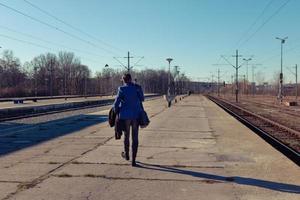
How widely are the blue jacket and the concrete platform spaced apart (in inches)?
40.7

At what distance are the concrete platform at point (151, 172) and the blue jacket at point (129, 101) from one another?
1034 millimetres

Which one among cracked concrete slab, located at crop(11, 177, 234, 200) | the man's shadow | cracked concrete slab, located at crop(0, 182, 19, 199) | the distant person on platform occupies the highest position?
the distant person on platform

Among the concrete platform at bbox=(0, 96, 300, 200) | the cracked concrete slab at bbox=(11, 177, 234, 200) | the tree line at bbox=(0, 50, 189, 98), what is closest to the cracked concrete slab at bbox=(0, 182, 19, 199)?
the concrete platform at bbox=(0, 96, 300, 200)

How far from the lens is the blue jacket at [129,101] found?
33.8 feet

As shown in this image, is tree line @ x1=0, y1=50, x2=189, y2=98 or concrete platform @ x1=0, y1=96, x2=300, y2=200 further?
tree line @ x1=0, y1=50, x2=189, y2=98

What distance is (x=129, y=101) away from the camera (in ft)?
33.8

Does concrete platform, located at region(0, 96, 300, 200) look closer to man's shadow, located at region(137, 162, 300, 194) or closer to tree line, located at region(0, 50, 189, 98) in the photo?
man's shadow, located at region(137, 162, 300, 194)

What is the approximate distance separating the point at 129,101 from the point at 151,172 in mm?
1540

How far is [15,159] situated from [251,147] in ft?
20.8

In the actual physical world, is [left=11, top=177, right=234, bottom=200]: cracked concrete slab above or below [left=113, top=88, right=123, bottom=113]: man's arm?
below

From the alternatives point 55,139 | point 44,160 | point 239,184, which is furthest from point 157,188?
point 55,139

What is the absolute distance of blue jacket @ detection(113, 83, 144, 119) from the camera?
33.8 ft

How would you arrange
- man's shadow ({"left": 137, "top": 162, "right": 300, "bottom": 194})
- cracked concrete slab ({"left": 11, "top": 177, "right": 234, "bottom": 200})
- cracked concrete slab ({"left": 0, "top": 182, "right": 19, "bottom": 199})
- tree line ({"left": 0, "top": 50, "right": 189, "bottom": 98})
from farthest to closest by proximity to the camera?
tree line ({"left": 0, "top": 50, "right": 189, "bottom": 98}) < man's shadow ({"left": 137, "top": 162, "right": 300, "bottom": 194}) < cracked concrete slab ({"left": 0, "top": 182, "right": 19, "bottom": 199}) < cracked concrete slab ({"left": 11, "top": 177, "right": 234, "bottom": 200})

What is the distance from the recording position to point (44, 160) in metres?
11.0
